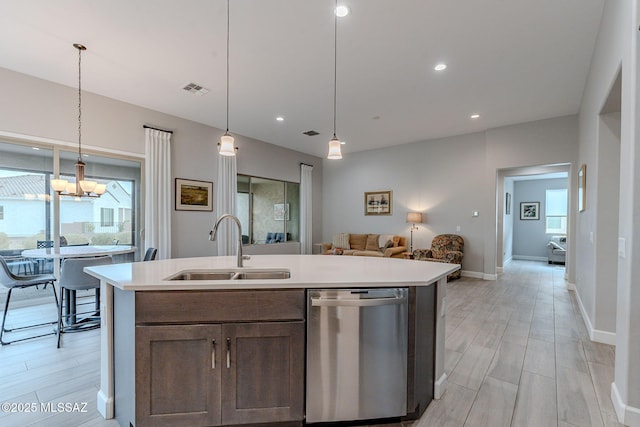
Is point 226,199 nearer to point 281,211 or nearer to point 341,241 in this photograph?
point 281,211

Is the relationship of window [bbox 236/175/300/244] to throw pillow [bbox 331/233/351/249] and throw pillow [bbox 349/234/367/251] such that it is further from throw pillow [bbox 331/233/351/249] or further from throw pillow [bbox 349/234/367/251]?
throw pillow [bbox 349/234/367/251]

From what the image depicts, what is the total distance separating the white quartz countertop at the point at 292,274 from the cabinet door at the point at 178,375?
0.24 m

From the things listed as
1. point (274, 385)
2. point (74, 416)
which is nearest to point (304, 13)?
point (274, 385)

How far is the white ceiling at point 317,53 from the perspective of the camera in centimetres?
260

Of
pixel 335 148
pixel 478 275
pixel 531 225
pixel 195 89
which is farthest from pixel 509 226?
pixel 195 89

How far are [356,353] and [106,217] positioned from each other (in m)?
4.69

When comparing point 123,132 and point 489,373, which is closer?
point 489,373

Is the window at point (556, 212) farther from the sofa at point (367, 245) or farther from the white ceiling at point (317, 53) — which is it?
the sofa at point (367, 245)

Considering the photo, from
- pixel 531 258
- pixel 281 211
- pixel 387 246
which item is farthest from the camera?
pixel 531 258

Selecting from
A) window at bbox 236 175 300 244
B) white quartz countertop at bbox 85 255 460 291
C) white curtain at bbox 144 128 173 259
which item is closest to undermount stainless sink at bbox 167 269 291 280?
white quartz countertop at bbox 85 255 460 291

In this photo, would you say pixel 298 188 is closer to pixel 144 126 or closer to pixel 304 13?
pixel 144 126

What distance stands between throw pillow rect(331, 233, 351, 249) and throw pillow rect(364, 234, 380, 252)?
547mm

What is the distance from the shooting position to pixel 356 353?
1.69 meters

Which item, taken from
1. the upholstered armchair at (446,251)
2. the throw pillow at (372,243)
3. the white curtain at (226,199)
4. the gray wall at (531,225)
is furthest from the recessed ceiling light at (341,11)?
the gray wall at (531,225)
